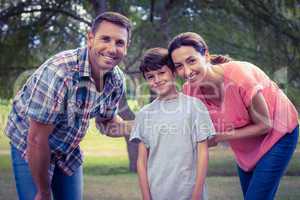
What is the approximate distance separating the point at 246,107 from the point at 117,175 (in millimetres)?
4096

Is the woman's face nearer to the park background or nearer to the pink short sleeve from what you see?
the pink short sleeve

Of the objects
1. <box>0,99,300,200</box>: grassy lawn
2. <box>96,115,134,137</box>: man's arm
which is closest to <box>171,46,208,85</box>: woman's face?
<box>96,115,134,137</box>: man's arm

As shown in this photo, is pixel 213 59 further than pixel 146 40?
No

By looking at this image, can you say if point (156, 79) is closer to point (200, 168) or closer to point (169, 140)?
point (169, 140)

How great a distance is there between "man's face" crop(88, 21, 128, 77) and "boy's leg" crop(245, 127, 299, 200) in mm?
728

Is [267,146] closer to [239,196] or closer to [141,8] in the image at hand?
[239,196]

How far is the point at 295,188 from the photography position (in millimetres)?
4777

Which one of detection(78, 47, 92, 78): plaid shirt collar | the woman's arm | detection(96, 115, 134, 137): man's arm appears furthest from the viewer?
detection(96, 115, 134, 137): man's arm

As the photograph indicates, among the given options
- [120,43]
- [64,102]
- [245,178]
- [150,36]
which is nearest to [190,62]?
[120,43]

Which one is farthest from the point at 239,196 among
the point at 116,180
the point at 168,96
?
the point at 168,96

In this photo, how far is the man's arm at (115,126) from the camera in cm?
235

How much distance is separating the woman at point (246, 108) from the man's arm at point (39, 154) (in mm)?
590

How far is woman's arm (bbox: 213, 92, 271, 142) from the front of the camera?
2.04m

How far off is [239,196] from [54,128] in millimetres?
2599
